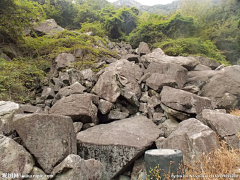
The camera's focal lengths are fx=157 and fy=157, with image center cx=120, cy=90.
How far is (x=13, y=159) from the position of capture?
2.66 meters

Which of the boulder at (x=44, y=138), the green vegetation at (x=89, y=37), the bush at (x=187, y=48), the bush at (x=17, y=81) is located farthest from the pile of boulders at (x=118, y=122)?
the bush at (x=187, y=48)

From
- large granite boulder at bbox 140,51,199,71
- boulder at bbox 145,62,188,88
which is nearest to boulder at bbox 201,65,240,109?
boulder at bbox 145,62,188,88

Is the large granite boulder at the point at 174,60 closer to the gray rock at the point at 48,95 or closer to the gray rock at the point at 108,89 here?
the gray rock at the point at 108,89

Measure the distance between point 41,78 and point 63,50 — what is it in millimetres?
2945

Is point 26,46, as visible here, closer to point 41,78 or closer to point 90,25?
point 41,78

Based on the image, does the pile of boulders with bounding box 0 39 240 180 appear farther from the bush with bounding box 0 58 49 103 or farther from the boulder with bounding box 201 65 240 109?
the bush with bounding box 0 58 49 103

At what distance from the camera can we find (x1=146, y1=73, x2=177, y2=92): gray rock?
19.8ft

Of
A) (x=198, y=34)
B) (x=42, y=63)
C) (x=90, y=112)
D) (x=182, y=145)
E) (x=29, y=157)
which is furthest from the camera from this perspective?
(x=198, y=34)

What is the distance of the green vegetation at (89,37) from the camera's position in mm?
7414

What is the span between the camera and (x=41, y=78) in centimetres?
744

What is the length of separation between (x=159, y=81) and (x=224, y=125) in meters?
2.71

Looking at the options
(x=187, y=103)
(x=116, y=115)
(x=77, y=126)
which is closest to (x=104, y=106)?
(x=116, y=115)

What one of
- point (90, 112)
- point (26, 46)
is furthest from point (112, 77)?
point (26, 46)

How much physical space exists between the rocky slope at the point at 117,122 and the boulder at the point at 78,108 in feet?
0.09
